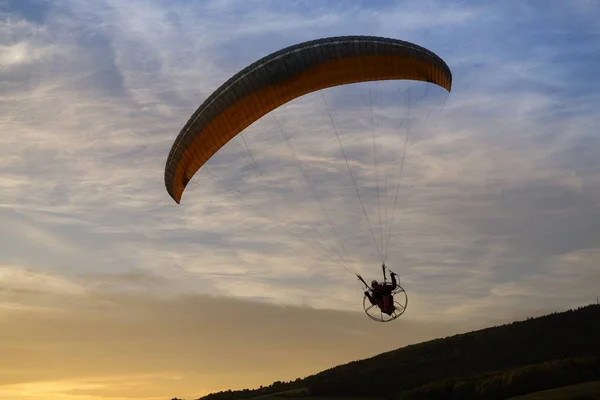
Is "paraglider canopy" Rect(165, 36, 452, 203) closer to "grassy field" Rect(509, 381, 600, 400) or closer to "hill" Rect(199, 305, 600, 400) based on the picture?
"grassy field" Rect(509, 381, 600, 400)

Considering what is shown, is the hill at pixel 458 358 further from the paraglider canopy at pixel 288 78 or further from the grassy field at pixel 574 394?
the paraglider canopy at pixel 288 78

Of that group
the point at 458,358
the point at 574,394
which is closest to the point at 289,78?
the point at 574,394

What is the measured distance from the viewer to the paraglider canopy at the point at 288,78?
2845 cm

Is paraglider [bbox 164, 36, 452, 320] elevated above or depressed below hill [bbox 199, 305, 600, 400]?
above

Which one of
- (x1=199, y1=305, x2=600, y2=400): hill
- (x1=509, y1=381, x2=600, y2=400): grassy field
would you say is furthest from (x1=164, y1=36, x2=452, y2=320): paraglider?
(x1=199, y1=305, x2=600, y2=400): hill

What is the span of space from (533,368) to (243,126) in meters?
32.0

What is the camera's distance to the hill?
68.1 meters

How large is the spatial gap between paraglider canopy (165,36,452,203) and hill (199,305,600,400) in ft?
106

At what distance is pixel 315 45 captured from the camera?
28312mm

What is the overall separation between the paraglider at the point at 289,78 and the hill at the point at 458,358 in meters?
32.2

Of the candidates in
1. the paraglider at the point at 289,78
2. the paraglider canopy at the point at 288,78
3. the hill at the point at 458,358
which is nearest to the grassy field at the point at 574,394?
the paraglider at the point at 289,78

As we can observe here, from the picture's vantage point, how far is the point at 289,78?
28.8 meters

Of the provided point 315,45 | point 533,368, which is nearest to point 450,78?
point 315,45

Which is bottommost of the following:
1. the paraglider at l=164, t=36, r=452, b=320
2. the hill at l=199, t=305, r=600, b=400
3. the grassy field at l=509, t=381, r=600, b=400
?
the grassy field at l=509, t=381, r=600, b=400
